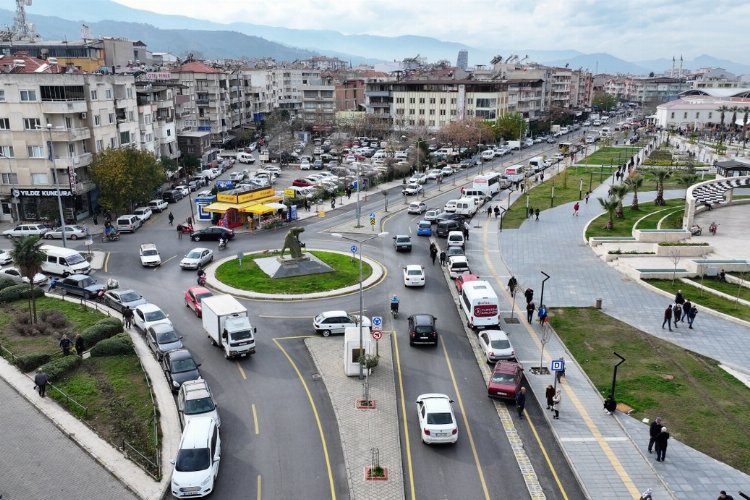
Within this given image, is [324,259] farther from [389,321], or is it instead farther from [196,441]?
[196,441]

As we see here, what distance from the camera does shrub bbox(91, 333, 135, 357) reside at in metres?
29.4

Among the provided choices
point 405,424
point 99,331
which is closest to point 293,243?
point 99,331

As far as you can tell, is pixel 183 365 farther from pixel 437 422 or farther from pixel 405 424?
pixel 437 422

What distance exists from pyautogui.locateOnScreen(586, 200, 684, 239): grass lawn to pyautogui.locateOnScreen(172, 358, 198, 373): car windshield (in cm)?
3567

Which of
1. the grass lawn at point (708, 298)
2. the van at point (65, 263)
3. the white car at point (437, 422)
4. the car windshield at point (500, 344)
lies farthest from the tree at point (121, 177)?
the grass lawn at point (708, 298)

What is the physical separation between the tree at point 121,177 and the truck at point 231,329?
31325mm

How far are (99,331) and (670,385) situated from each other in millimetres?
26475

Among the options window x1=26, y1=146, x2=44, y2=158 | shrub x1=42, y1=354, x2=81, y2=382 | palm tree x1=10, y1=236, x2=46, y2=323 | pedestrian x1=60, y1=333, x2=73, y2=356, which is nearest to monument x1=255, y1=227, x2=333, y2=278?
palm tree x1=10, y1=236, x2=46, y2=323

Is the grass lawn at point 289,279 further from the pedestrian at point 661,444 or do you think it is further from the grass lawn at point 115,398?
the pedestrian at point 661,444

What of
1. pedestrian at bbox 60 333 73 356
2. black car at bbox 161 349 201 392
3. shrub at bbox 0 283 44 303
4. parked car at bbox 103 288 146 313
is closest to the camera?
black car at bbox 161 349 201 392

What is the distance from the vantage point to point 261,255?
47.0 m

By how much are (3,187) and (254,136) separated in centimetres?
6898

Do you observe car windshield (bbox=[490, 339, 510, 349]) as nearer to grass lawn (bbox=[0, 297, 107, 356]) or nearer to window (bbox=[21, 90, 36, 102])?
grass lawn (bbox=[0, 297, 107, 356])

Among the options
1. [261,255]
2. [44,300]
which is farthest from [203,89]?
[44,300]
